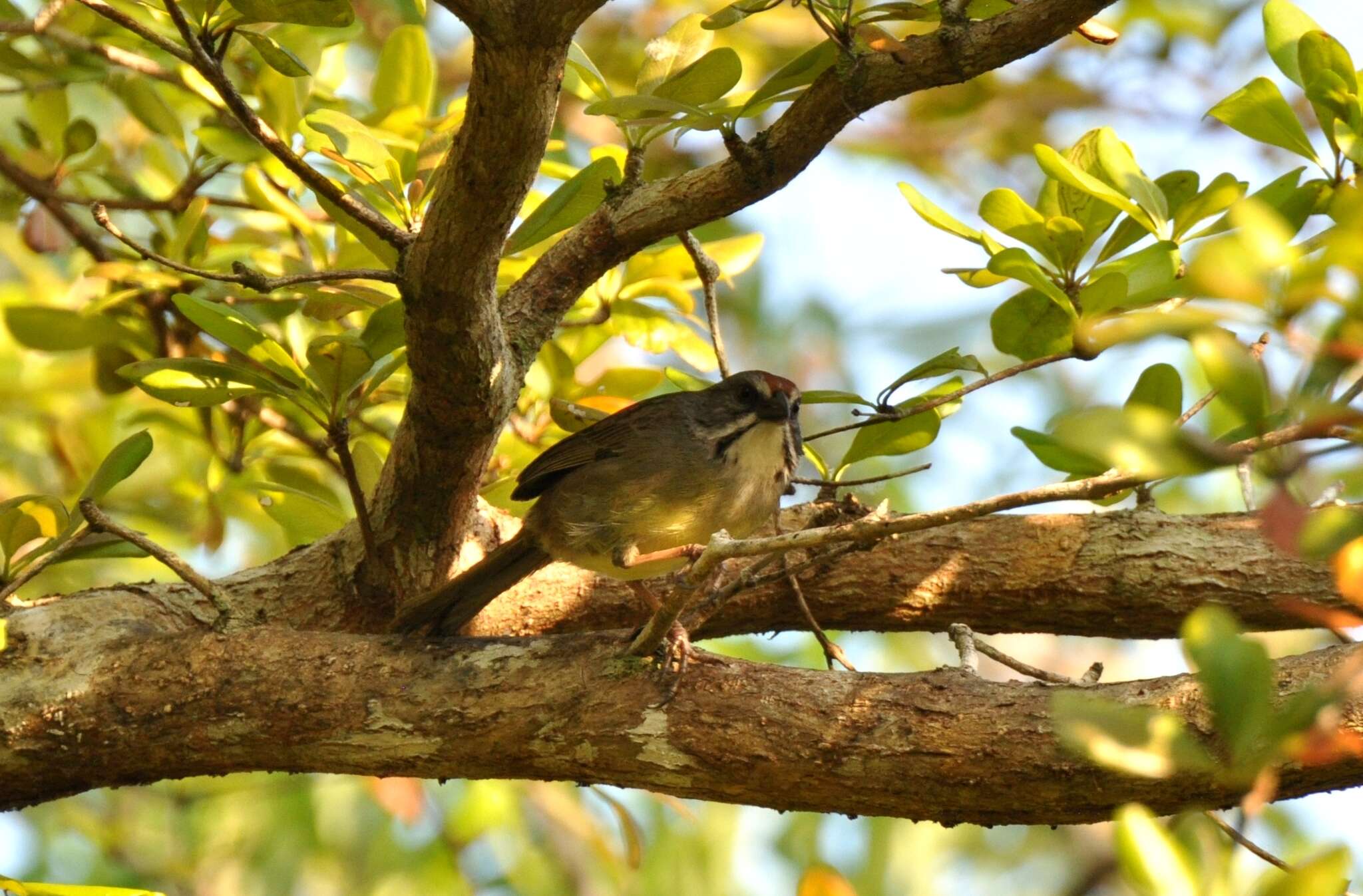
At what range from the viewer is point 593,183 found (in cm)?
346

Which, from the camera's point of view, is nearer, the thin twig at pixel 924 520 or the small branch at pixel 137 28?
the thin twig at pixel 924 520

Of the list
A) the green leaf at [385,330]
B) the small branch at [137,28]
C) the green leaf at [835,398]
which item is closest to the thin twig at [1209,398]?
the green leaf at [835,398]

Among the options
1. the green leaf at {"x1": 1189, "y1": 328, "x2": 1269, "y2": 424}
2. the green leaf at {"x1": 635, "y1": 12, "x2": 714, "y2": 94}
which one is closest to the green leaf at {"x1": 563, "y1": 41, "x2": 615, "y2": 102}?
the green leaf at {"x1": 635, "y1": 12, "x2": 714, "y2": 94}

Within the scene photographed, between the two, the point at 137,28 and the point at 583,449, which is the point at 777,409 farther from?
the point at 137,28

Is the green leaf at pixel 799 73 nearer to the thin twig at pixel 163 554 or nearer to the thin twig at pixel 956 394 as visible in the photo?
the thin twig at pixel 956 394

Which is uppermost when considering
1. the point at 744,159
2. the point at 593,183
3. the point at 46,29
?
the point at 46,29

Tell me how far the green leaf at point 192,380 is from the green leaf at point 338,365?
13 cm

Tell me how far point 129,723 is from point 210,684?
22 centimetres

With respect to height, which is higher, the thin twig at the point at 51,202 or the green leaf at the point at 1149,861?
the thin twig at the point at 51,202

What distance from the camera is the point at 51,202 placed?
4586mm

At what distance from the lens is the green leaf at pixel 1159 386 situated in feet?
11.3

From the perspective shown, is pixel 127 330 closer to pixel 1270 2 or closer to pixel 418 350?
pixel 418 350

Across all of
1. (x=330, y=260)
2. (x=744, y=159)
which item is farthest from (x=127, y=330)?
(x=744, y=159)

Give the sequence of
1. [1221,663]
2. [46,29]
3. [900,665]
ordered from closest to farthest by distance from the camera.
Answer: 1. [1221,663]
2. [46,29]
3. [900,665]
